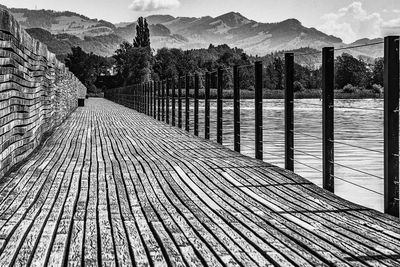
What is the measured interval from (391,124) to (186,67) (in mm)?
142992

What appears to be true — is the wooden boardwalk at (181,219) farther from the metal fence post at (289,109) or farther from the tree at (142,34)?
the tree at (142,34)

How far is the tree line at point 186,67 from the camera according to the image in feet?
23.9

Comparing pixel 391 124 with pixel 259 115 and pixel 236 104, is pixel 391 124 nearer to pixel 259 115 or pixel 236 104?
pixel 259 115

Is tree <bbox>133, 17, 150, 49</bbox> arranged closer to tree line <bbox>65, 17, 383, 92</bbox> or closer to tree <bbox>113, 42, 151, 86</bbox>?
tree line <bbox>65, 17, 383, 92</bbox>

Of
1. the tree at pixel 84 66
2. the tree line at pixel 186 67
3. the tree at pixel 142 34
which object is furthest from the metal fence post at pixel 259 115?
the tree at pixel 84 66

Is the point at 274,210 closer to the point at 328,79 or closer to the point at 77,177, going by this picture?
the point at 328,79

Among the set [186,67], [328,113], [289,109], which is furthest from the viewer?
[186,67]

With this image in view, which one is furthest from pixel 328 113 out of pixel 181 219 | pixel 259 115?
pixel 259 115

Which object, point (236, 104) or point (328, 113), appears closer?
point (328, 113)

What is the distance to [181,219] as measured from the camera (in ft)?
18.1

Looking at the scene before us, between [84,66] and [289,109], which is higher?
[84,66]

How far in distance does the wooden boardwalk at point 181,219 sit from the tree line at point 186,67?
1.25 m

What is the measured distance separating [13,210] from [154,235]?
5.41 feet

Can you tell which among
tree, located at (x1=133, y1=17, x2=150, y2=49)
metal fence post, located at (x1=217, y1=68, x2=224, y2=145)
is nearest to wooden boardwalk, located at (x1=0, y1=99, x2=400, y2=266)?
metal fence post, located at (x1=217, y1=68, x2=224, y2=145)
